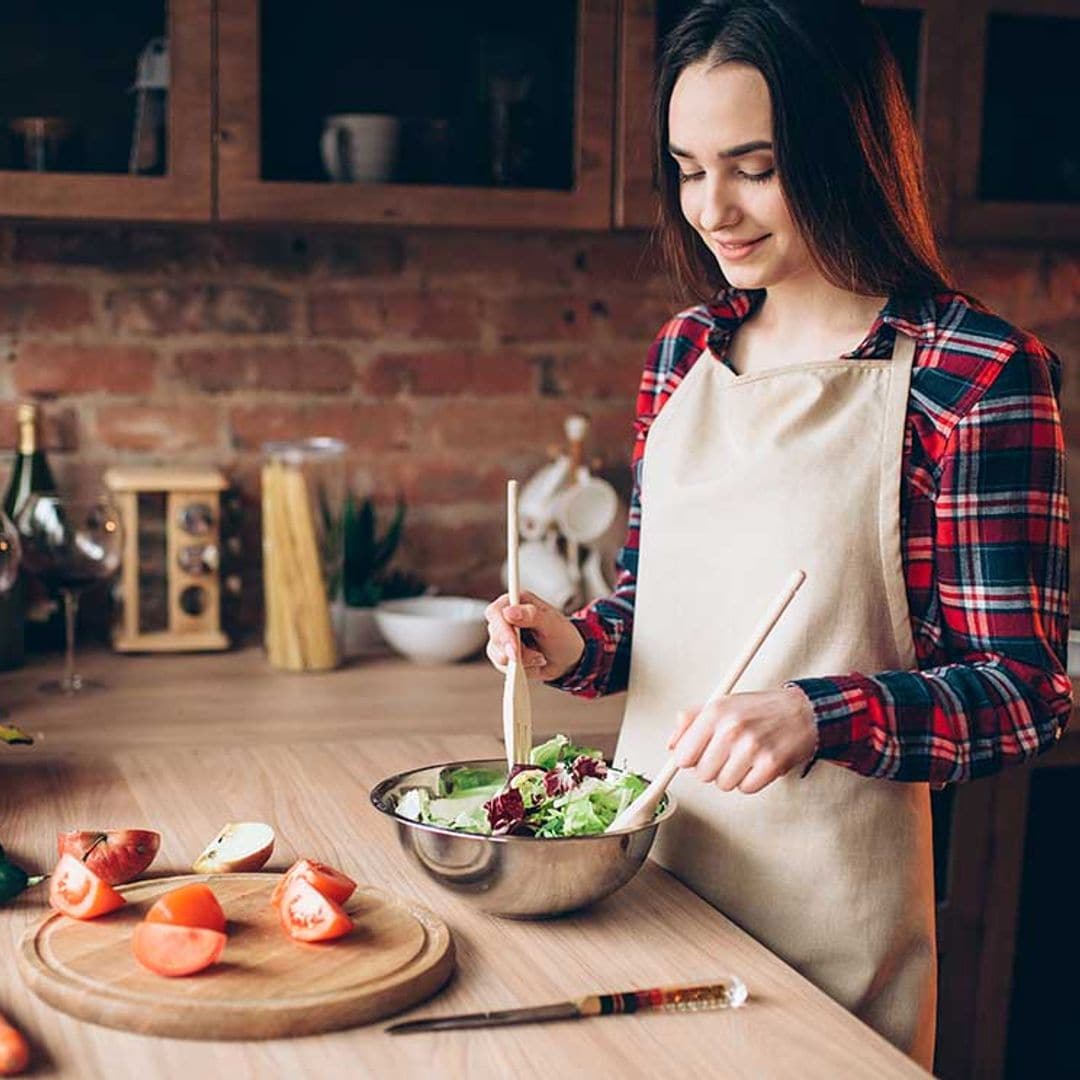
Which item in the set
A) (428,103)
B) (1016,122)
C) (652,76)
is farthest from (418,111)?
(1016,122)

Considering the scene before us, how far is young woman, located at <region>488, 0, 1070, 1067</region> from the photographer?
138cm

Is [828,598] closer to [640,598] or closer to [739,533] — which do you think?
[739,533]

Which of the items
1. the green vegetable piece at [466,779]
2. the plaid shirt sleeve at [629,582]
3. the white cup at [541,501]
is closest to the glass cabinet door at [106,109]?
the white cup at [541,501]

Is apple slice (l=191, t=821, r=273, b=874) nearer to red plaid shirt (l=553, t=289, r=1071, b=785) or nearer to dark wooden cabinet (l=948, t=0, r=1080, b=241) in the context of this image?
red plaid shirt (l=553, t=289, r=1071, b=785)

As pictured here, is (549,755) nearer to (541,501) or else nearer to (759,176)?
(759,176)

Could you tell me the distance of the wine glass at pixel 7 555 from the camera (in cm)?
197

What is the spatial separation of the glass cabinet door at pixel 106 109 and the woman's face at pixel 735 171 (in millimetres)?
966

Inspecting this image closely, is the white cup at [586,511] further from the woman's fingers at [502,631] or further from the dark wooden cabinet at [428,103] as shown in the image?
the woman's fingers at [502,631]

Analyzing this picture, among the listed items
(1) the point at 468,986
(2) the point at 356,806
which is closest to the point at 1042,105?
(2) the point at 356,806

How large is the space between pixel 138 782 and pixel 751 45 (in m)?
0.97

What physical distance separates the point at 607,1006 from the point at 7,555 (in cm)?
120

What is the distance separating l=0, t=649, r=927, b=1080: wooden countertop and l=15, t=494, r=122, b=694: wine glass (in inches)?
6.7

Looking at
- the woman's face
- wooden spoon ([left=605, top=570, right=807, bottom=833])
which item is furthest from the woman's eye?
wooden spoon ([left=605, top=570, right=807, bottom=833])

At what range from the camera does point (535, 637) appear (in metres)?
1.56
